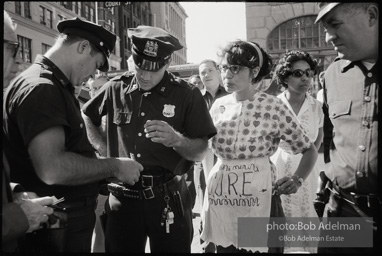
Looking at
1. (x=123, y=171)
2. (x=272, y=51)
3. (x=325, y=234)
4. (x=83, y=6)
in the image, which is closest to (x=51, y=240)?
(x=123, y=171)

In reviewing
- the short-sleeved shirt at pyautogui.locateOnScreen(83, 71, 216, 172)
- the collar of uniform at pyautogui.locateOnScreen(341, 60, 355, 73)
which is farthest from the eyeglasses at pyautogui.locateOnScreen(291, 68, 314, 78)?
the collar of uniform at pyautogui.locateOnScreen(341, 60, 355, 73)

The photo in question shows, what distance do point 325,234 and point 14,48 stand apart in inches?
74.4

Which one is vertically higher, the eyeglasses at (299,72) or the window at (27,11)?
the window at (27,11)

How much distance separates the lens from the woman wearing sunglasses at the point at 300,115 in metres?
3.23

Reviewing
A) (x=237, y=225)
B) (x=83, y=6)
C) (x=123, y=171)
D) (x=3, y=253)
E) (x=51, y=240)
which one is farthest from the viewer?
(x=83, y=6)

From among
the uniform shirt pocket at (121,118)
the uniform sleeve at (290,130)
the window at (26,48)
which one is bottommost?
the uniform sleeve at (290,130)

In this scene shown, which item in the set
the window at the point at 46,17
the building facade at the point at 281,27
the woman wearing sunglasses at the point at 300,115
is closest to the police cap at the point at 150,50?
the woman wearing sunglasses at the point at 300,115

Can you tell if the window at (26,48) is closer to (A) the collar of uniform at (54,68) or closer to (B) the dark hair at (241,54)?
(A) the collar of uniform at (54,68)

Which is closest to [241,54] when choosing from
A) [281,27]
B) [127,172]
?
[127,172]

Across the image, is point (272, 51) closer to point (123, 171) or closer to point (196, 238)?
point (196, 238)

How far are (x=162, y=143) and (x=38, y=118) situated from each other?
0.73 m

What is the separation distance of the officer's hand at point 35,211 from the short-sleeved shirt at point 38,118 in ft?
0.87

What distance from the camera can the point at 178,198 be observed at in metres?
2.36

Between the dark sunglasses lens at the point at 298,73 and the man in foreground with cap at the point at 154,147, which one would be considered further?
the dark sunglasses lens at the point at 298,73
